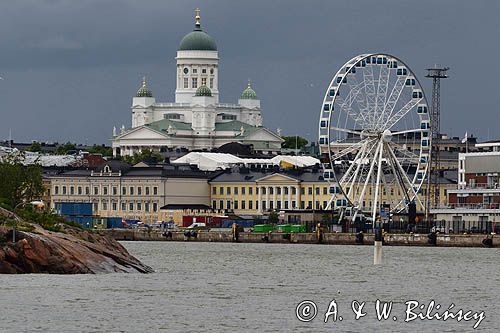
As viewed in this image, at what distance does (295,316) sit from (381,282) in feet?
53.3

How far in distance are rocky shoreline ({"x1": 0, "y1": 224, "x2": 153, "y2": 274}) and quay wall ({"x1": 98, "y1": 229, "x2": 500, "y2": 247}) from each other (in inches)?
1888

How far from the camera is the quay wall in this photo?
119 meters

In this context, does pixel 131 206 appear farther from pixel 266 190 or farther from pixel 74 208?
pixel 266 190

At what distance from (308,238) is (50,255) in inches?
2460

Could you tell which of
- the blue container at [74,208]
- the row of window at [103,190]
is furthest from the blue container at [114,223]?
the row of window at [103,190]

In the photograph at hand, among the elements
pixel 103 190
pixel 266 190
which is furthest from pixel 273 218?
pixel 103 190

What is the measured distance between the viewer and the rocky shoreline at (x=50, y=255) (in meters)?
66.1

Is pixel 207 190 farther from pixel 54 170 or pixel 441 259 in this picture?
pixel 441 259

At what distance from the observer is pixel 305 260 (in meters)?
94.0

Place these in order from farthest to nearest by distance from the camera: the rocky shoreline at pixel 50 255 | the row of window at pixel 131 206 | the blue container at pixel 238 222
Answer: the row of window at pixel 131 206 → the blue container at pixel 238 222 → the rocky shoreline at pixel 50 255

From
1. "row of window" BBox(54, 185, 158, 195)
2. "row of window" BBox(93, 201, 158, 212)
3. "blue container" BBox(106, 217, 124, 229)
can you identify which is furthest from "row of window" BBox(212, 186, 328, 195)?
"blue container" BBox(106, 217, 124, 229)

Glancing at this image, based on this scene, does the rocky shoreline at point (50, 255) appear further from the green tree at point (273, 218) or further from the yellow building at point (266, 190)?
the yellow building at point (266, 190)

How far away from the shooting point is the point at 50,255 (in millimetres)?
66812

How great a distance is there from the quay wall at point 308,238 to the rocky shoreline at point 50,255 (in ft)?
157
